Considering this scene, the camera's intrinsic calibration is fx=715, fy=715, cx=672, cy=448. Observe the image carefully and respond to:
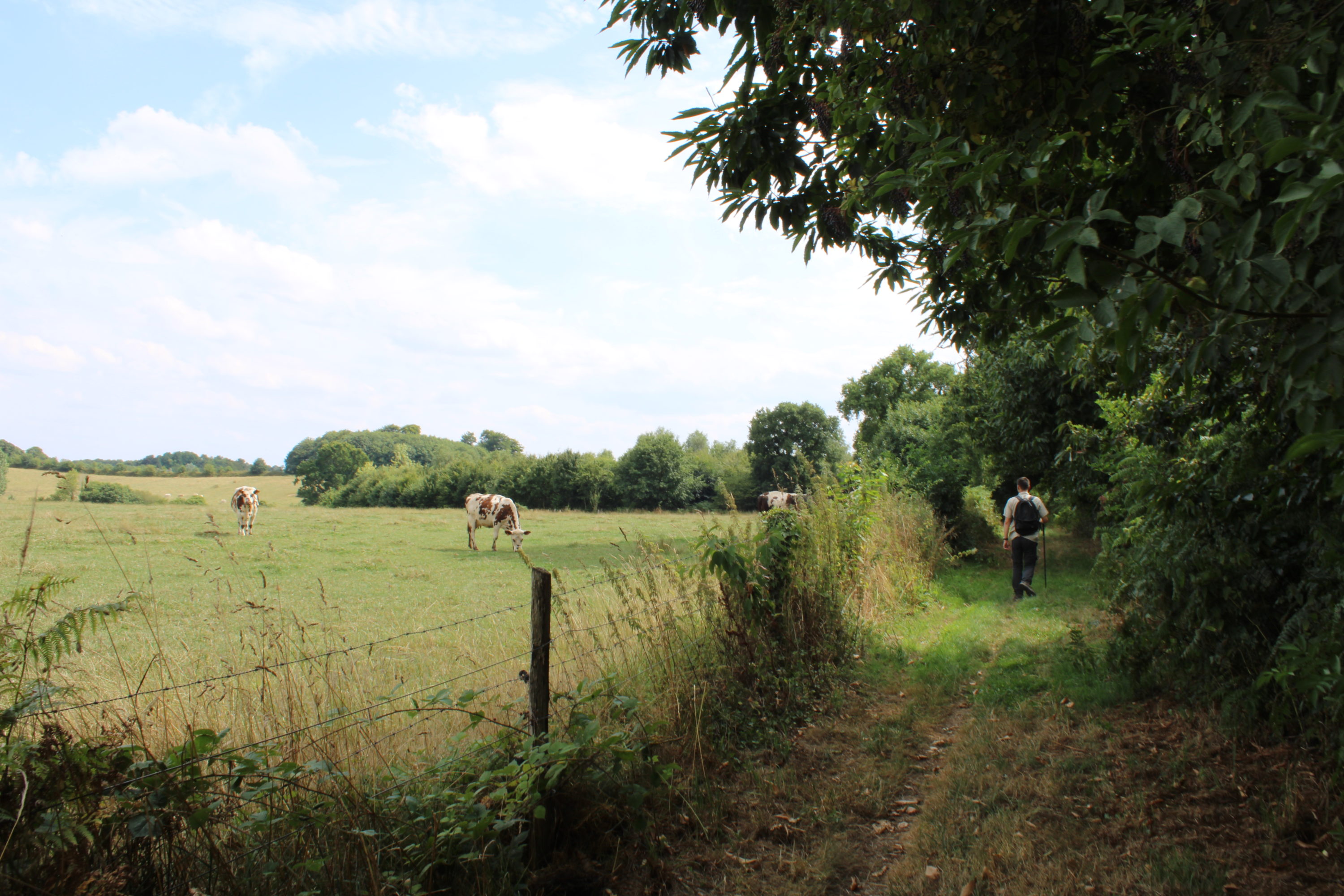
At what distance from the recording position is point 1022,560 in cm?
1049

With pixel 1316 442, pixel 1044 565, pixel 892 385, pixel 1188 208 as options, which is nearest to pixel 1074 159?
pixel 1188 208

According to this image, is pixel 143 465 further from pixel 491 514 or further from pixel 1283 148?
pixel 1283 148

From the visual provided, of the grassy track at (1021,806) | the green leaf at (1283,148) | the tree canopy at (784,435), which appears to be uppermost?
the tree canopy at (784,435)

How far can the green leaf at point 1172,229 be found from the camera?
170 centimetres

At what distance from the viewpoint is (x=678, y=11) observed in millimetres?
4137

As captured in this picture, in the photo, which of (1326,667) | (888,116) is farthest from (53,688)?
(1326,667)

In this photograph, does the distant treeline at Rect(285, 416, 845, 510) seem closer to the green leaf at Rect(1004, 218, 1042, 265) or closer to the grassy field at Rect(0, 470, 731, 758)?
the grassy field at Rect(0, 470, 731, 758)

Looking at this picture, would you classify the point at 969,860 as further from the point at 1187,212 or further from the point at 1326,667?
the point at 1187,212

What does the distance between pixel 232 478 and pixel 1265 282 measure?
50.2 meters

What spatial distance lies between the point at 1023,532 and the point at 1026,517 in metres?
0.22

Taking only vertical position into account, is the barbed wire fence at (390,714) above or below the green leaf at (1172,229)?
below

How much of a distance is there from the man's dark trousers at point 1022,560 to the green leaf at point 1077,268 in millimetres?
9593

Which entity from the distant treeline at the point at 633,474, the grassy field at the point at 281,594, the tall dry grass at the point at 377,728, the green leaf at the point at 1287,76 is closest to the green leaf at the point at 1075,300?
the green leaf at the point at 1287,76

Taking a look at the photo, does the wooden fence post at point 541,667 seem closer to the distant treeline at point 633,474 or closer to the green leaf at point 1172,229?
the green leaf at point 1172,229
